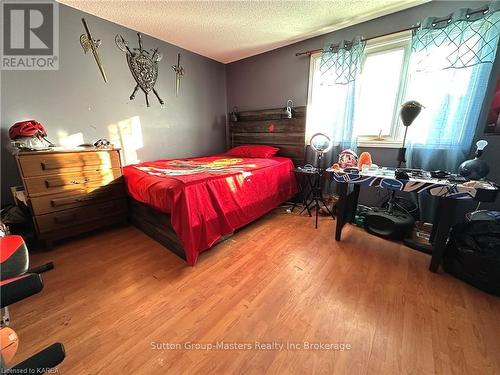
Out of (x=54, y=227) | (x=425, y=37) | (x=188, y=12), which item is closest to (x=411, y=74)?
(x=425, y=37)

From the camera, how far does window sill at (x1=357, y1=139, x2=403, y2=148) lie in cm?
241

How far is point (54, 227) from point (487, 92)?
430 centimetres

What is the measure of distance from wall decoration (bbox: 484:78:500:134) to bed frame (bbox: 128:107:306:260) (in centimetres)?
185

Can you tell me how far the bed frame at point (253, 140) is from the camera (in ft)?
6.40

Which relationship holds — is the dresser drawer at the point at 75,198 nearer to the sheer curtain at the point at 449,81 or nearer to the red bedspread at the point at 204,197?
the red bedspread at the point at 204,197

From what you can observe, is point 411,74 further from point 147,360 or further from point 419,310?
point 147,360

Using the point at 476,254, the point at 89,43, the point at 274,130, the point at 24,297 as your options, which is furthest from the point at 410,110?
the point at 89,43

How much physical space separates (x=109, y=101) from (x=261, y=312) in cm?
292

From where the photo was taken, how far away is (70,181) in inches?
79.8

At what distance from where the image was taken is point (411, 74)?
2.19m

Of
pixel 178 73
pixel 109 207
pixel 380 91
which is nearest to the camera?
pixel 109 207

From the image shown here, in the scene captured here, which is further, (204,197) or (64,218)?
(64,218)

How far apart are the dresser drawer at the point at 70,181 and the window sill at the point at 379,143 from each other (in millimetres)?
3010

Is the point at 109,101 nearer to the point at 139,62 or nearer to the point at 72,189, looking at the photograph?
the point at 139,62
